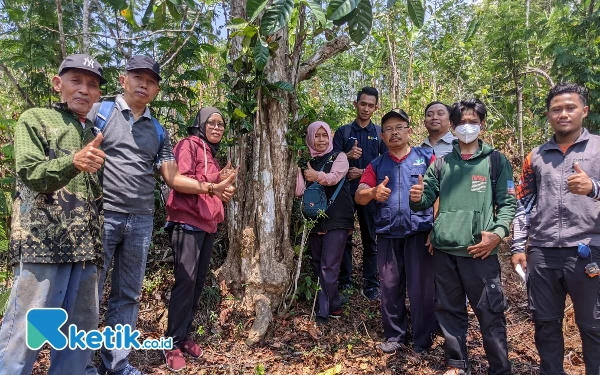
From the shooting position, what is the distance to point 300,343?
155 inches

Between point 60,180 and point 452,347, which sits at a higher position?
point 60,180

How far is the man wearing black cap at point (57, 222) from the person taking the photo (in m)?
2.39

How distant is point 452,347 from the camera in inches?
131

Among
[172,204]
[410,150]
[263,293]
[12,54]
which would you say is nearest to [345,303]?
[263,293]

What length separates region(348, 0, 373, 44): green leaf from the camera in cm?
225

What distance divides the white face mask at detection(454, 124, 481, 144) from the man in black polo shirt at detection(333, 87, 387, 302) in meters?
1.40

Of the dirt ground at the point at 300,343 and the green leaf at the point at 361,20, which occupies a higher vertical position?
the green leaf at the point at 361,20

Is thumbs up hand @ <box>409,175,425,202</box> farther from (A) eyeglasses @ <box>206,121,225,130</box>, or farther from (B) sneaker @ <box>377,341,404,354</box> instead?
(A) eyeglasses @ <box>206,121,225,130</box>

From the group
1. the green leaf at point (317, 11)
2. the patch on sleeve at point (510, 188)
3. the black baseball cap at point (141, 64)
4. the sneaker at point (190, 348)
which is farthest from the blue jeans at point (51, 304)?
the patch on sleeve at point (510, 188)

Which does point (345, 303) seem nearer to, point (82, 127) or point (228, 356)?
point (228, 356)

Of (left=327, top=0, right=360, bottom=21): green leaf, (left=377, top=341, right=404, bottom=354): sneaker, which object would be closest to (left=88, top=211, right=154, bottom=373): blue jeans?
(left=327, top=0, right=360, bottom=21): green leaf

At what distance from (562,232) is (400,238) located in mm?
1302

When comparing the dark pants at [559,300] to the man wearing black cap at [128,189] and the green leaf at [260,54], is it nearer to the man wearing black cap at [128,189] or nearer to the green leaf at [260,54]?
the green leaf at [260,54]

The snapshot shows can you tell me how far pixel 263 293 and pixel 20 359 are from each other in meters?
2.16
